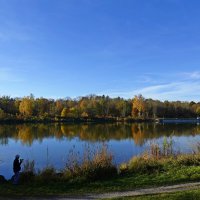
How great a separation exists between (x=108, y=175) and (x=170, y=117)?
5737 inches

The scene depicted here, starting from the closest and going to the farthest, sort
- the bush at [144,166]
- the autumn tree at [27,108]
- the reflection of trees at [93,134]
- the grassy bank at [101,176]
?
the grassy bank at [101,176] → the bush at [144,166] → the reflection of trees at [93,134] → the autumn tree at [27,108]

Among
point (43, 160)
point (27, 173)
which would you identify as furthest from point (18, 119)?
point (27, 173)

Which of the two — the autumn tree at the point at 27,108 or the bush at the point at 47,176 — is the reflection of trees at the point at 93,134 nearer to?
the bush at the point at 47,176

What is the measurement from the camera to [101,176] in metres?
13.9

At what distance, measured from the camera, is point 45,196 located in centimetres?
1099

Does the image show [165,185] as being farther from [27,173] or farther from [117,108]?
[117,108]

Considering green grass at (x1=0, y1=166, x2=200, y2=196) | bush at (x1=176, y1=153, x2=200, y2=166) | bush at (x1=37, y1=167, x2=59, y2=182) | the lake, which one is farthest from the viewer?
the lake

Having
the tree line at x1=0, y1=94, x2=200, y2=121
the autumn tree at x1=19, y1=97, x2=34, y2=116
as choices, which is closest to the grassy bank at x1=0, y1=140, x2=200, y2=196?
the tree line at x1=0, y1=94, x2=200, y2=121

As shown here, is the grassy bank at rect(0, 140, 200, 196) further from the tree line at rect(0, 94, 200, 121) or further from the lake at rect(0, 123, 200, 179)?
the tree line at rect(0, 94, 200, 121)

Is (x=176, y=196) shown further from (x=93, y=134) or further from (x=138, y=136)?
(x=93, y=134)

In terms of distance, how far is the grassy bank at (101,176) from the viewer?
11859 millimetres

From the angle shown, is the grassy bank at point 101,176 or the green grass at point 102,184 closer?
the green grass at point 102,184

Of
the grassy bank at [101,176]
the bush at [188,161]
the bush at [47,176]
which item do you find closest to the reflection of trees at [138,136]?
the bush at [188,161]

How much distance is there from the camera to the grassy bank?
11859 mm
